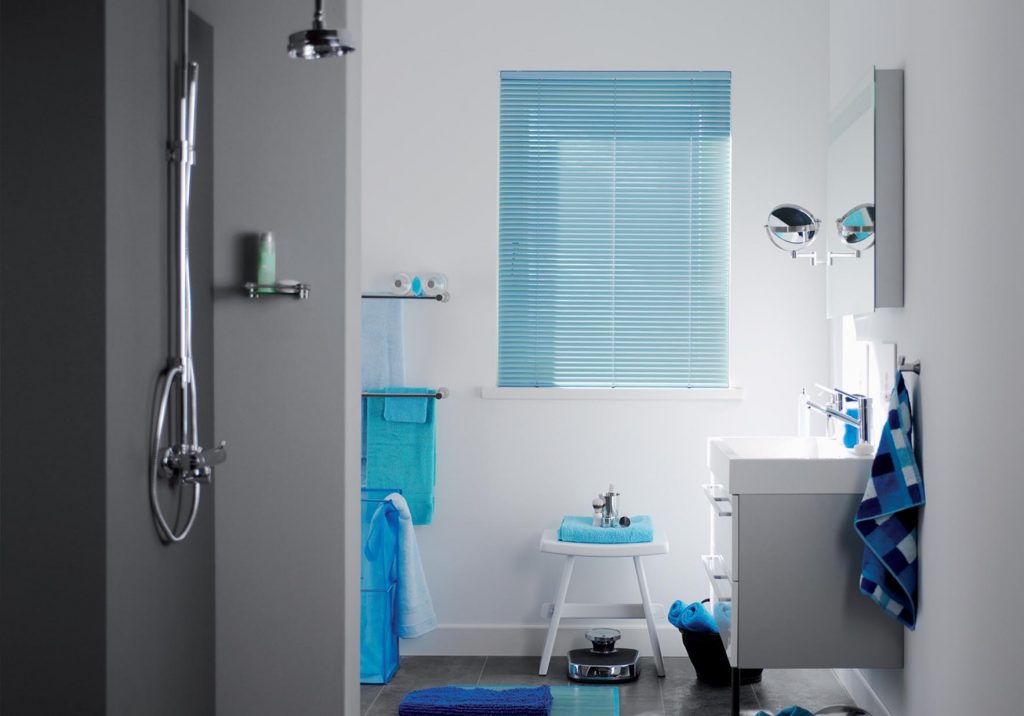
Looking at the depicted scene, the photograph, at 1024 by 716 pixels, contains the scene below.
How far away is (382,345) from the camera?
4.11 meters

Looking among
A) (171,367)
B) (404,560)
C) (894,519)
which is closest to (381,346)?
(404,560)

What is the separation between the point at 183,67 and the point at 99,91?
322 mm

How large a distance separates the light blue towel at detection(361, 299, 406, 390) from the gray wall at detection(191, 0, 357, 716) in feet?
4.61

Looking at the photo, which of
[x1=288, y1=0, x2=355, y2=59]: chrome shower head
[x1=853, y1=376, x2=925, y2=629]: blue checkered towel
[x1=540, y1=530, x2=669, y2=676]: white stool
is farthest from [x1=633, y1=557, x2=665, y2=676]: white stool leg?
[x1=288, y1=0, x2=355, y2=59]: chrome shower head

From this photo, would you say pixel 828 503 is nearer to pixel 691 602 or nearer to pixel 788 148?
pixel 691 602

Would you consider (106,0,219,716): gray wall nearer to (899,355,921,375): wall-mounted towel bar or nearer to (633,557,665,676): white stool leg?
(633,557,665,676): white stool leg

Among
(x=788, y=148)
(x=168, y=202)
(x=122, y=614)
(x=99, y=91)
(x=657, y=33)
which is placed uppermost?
(x=657, y=33)

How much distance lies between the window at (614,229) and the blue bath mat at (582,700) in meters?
1.23

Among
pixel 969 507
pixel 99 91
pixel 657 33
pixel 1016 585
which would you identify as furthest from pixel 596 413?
pixel 99 91

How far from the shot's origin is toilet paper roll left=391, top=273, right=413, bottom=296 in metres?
4.09

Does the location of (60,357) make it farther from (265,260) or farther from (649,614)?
(649,614)

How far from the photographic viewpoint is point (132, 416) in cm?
223

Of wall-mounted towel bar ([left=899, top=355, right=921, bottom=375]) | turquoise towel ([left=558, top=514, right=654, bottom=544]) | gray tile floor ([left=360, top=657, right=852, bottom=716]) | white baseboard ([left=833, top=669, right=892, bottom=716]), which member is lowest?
gray tile floor ([left=360, top=657, right=852, bottom=716])

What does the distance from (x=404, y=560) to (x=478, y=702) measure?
0.64 meters
